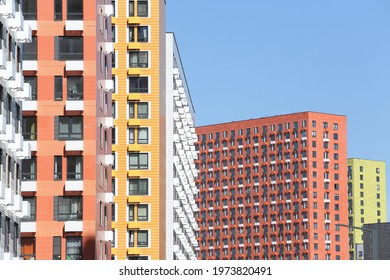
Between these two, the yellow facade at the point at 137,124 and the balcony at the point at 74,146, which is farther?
the yellow facade at the point at 137,124

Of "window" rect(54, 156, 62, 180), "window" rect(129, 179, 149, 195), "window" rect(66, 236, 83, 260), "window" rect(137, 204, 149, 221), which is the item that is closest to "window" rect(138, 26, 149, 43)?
"window" rect(129, 179, 149, 195)

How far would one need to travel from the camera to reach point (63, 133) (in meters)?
100

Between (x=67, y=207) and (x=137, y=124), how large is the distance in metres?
36.2

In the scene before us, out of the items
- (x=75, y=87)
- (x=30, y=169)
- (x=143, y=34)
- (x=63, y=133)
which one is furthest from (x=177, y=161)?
(x=30, y=169)

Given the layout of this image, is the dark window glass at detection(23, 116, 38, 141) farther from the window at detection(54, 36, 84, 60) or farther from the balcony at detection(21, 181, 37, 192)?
the window at detection(54, 36, 84, 60)

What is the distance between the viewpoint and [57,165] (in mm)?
99625

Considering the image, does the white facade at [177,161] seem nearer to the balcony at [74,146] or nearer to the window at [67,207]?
the window at [67,207]

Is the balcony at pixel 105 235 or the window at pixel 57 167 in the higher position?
the window at pixel 57 167

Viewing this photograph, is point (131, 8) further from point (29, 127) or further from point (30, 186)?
point (30, 186)

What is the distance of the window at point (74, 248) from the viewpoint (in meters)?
97.3

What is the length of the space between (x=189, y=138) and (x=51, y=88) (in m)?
86.2

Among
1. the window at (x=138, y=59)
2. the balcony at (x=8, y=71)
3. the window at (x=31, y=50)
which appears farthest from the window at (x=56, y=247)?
the window at (x=138, y=59)

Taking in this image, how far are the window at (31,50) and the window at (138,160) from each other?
34.5 metres
